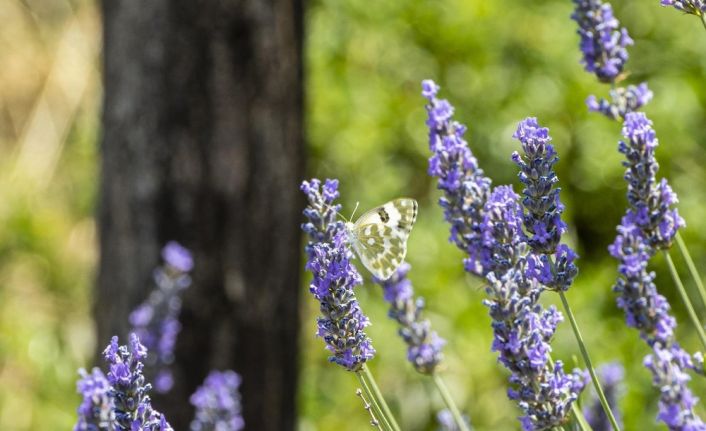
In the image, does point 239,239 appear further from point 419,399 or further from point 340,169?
point 340,169

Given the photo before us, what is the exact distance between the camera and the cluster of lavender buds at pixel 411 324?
1.58 meters

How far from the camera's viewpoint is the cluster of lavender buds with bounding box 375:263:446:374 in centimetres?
158

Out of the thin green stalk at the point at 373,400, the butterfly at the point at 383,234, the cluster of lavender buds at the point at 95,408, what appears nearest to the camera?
the thin green stalk at the point at 373,400

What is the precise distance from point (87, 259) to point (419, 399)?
235 cm

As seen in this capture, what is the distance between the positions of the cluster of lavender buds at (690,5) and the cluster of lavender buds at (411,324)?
544mm

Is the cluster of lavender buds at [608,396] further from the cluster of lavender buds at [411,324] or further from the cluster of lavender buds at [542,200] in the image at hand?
the cluster of lavender buds at [542,200]

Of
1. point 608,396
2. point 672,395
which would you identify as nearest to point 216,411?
point 608,396

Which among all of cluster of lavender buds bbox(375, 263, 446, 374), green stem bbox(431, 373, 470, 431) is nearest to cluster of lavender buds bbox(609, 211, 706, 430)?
green stem bbox(431, 373, 470, 431)

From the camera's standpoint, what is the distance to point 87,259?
558 cm

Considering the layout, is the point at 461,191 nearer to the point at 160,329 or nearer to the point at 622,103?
the point at 622,103

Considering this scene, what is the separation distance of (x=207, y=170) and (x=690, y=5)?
166cm

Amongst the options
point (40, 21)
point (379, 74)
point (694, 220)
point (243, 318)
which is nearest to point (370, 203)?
point (379, 74)

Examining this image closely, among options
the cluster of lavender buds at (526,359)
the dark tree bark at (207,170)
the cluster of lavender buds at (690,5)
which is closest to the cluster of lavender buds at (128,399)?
the cluster of lavender buds at (526,359)

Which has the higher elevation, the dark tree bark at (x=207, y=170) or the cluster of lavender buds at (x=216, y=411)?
the dark tree bark at (x=207, y=170)
